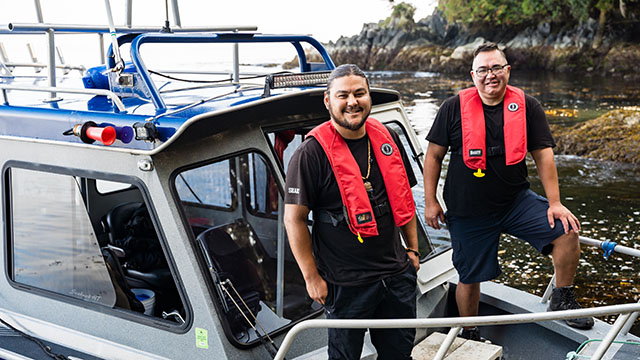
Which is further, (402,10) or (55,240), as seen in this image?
(402,10)

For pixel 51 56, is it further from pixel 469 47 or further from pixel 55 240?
pixel 469 47

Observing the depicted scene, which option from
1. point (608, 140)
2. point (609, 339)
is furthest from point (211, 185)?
point (608, 140)

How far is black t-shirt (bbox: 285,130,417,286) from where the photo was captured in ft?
9.24

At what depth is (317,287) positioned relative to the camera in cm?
288

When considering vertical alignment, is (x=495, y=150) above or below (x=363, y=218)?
above

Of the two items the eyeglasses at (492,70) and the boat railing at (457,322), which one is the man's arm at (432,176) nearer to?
the eyeglasses at (492,70)

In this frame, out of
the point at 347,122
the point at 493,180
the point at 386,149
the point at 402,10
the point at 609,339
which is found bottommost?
the point at 609,339

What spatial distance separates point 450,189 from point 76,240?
6.95 ft

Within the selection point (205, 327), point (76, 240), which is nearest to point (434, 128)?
point (205, 327)

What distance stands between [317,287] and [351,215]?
354 mm

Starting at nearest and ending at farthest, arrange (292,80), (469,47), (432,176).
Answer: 1. (292,80)
2. (432,176)
3. (469,47)

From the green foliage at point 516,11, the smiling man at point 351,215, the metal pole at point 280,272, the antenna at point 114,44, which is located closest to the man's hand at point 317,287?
the smiling man at point 351,215

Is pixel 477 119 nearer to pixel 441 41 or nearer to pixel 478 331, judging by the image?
pixel 478 331

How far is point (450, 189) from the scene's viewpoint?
388cm
